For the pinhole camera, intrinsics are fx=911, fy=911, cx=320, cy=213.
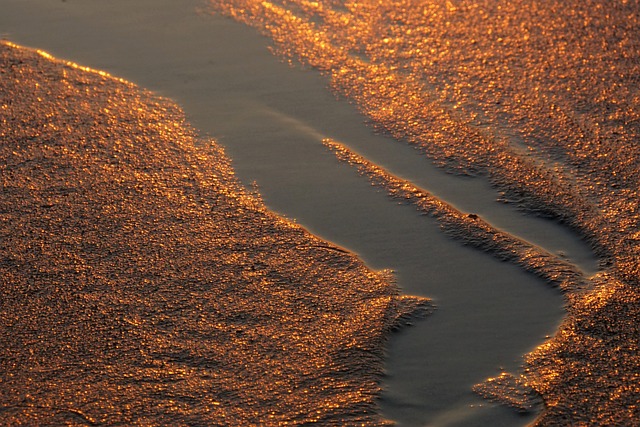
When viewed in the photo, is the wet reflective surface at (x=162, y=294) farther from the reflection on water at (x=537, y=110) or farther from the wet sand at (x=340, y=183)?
the reflection on water at (x=537, y=110)

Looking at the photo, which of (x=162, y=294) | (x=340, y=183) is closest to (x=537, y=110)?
(x=340, y=183)

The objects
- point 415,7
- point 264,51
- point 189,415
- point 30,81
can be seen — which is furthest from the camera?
point 415,7

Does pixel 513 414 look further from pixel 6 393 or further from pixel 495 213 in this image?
pixel 6 393

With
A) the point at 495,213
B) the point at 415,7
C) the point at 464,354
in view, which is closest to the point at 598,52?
the point at 415,7

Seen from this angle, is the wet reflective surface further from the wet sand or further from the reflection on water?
the reflection on water

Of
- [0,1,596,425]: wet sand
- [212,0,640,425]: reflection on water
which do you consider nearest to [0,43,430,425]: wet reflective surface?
[0,1,596,425]: wet sand

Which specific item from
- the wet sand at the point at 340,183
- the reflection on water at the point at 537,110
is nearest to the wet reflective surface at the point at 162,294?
the wet sand at the point at 340,183
